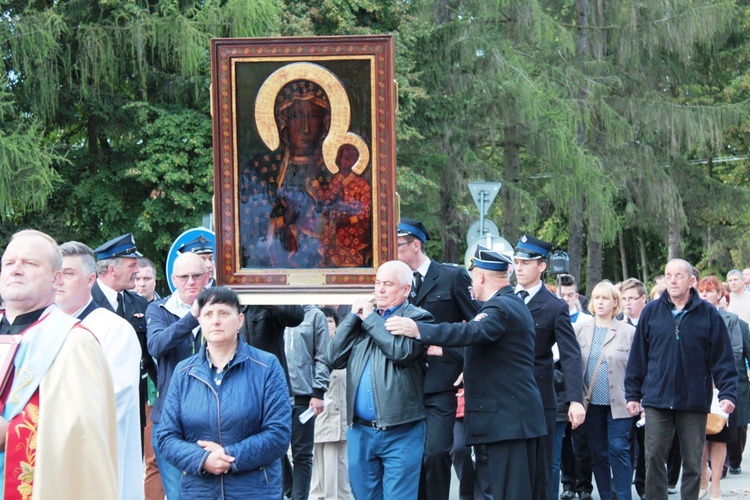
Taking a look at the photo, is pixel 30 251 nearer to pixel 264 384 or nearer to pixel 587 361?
pixel 264 384

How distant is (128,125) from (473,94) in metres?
7.41

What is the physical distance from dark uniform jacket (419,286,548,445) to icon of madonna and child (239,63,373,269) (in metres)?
0.97

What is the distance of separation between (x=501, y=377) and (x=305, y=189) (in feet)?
6.10

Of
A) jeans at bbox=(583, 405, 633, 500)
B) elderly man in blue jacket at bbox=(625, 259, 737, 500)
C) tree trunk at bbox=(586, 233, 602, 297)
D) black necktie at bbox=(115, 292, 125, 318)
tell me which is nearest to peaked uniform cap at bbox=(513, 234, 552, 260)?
elderly man in blue jacket at bbox=(625, 259, 737, 500)

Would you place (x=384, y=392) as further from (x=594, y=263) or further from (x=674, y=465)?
(x=594, y=263)

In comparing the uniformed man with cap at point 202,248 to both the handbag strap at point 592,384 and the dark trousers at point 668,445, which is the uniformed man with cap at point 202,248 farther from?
the dark trousers at point 668,445

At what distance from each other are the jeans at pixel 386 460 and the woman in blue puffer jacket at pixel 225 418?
124cm

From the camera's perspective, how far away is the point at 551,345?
30.2 feet

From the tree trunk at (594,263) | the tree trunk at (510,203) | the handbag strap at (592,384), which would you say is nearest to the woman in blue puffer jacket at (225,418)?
the handbag strap at (592,384)

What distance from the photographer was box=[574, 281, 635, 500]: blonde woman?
10.3 meters

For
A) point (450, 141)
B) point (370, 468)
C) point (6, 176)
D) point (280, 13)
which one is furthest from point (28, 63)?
point (370, 468)

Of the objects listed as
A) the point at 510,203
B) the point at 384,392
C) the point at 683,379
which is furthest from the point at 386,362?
the point at 510,203

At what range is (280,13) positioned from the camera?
19453 millimetres

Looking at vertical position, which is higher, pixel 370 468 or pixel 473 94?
pixel 473 94
